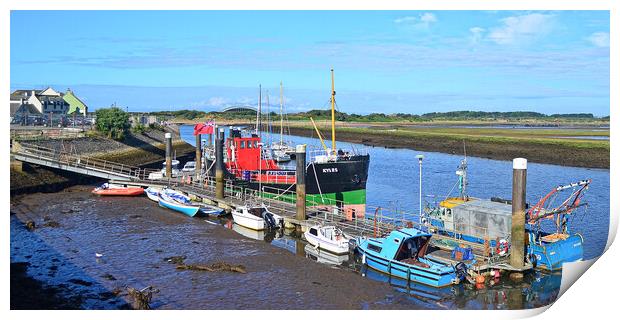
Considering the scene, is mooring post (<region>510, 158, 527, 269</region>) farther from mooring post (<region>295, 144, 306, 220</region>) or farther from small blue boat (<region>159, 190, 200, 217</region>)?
small blue boat (<region>159, 190, 200, 217</region>)

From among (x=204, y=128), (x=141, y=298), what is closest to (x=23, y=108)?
(x=204, y=128)

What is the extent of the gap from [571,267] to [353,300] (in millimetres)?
9049

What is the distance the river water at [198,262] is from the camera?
69.1 ft

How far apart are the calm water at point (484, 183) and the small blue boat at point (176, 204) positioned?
10740 mm

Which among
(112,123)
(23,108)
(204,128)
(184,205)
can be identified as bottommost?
(184,205)

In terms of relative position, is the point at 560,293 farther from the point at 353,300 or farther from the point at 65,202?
the point at 65,202

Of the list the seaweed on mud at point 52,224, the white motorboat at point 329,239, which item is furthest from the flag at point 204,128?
the white motorboat at point 329,239

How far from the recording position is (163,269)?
2467cm

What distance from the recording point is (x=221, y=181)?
1517 inches

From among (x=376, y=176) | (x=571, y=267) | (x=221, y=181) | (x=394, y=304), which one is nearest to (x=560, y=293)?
(x=571, y=267)

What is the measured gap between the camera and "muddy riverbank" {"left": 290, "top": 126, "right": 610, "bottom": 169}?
78.8 metres

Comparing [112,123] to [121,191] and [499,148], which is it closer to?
[121,191]

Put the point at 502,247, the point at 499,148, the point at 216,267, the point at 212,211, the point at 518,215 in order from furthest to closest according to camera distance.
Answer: the point at 499,148
the point at 212,211
the point at 216,267
the point at 502,247
the point at 518,215

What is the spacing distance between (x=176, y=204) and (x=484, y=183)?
98.9ft
